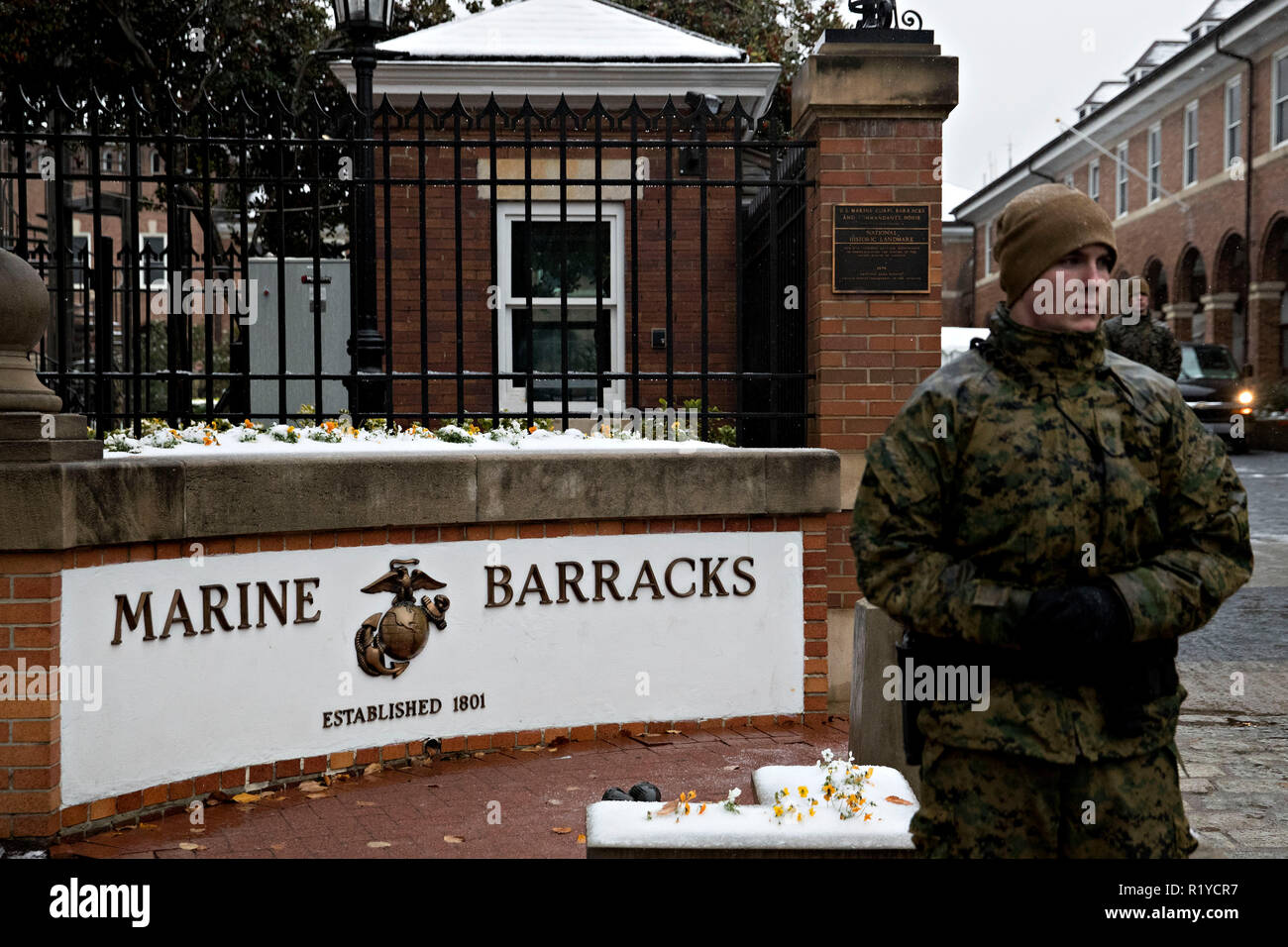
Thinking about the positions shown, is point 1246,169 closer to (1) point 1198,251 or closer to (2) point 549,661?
(1) point 1198,251

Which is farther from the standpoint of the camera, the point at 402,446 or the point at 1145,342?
the point at 1145,342

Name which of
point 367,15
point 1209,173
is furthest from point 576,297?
point 1209,173

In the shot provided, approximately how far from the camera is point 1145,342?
7605 millimetres

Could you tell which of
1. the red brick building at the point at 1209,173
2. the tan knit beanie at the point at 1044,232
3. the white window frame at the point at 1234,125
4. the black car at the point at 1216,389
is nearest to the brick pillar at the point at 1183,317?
the red brick building at the point at 1209,173

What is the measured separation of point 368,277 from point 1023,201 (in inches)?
189

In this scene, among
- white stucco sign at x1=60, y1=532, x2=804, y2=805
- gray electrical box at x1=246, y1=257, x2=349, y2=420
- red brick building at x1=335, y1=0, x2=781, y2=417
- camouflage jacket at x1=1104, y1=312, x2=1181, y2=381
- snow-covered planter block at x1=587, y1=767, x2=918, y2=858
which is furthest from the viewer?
gray electrical box at x1=246, y1=257, x2=349, y2=420

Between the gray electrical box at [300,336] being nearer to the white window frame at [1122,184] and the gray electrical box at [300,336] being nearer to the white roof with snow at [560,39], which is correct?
the white roof with snow at [560,39]

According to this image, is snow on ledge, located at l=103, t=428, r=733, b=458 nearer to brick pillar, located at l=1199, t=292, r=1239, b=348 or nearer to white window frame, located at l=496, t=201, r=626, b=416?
white window frame, located at l=496, t=201, r=626, b=416

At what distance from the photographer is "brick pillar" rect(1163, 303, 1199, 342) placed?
109 feet

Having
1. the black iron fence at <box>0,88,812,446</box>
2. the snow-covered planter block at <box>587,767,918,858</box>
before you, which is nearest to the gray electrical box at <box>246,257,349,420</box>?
the black iron fence at <box>0,88,812,446</box>

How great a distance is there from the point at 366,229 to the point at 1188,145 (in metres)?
30.5

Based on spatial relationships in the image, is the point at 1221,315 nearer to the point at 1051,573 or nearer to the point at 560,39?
the point at 560,39

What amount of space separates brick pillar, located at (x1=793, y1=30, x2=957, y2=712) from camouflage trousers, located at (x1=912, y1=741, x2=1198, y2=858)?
12.9 feet
